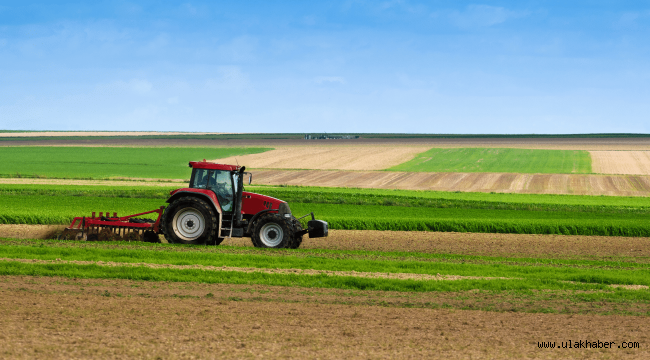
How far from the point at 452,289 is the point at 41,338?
842 cm

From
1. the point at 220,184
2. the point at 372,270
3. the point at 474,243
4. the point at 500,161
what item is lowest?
the point at 474,243

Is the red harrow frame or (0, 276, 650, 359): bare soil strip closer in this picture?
(0, 276, 650, 359): bare soil strip

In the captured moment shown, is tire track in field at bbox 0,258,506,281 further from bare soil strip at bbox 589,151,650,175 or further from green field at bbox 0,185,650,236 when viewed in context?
bare soil strip at bbox 589,151,650,175

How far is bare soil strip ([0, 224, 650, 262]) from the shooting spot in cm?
2164

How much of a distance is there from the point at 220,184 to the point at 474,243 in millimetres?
9404

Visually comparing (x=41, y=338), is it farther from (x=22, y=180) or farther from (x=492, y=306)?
(x=22, y=180)

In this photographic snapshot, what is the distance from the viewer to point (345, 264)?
679 inches

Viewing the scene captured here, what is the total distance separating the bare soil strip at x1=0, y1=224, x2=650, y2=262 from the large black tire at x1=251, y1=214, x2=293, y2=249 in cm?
232

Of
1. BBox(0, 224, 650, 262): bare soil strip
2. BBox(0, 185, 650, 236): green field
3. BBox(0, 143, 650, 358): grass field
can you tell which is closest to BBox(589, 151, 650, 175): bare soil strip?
BBox(0, 185, 650, 236): green field

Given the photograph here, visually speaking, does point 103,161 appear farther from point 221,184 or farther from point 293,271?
point 293,271

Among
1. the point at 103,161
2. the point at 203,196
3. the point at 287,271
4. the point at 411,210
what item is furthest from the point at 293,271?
the point at 103,161

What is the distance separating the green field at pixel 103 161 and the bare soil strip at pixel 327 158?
5167mm

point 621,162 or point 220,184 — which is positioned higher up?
point 621,162

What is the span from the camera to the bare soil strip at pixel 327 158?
69125 millimetres
